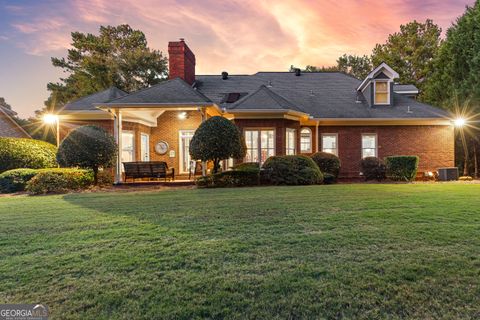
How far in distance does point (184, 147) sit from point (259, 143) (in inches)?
193

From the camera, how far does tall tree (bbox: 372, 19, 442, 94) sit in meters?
31.6

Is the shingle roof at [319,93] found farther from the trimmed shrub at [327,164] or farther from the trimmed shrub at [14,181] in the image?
the trimmed shrub at [14,181]

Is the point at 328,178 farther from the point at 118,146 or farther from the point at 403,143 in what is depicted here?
the point at 118,146

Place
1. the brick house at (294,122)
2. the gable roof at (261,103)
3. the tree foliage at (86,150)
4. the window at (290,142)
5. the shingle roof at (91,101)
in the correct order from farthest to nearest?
the shingle roof at (91,101) → the window at (290,142) → the brick house at (294,122) → the gable roof at (261,103) → the tree foliage at (86,150)

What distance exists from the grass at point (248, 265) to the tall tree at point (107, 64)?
28.6 meters

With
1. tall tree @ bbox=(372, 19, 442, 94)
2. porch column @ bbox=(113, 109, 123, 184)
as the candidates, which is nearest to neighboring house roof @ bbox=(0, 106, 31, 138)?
porch column @ bbox=(113, 109, 123, 184)

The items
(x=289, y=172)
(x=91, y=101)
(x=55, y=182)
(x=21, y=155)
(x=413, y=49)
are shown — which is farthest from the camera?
(x=413, y=49)

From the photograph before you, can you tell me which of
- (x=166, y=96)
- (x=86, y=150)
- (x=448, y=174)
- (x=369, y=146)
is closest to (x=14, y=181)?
(x=86, y=150)

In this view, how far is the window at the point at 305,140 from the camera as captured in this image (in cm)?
1670

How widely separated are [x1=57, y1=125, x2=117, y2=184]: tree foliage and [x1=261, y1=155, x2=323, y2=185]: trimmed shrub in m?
6.87

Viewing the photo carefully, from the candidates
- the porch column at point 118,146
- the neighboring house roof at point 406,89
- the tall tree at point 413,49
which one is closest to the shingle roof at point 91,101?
Result: the porch column at point 118,146

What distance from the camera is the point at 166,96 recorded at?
13180mm

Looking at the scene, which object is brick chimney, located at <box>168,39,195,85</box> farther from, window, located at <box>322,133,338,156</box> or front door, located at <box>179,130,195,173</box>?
window, located at <box>322,133,338,156</box>

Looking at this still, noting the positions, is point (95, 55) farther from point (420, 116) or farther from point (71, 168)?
point (420, 116)
